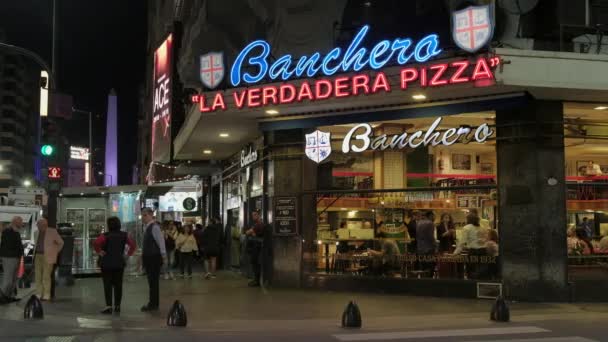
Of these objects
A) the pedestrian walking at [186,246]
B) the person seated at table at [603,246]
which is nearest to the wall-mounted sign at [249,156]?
the pedestrian walking at [186,246]

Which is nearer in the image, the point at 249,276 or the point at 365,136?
the point at 365,136

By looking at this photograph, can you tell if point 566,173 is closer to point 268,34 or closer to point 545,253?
point 545,253

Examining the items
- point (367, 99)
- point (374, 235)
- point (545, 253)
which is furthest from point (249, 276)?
point (545, 253)

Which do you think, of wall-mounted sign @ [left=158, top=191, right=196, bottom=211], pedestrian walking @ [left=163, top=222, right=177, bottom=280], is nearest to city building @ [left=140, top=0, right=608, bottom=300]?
pedestrian walking @ [left=163, top=222, right=177, bottom=280]

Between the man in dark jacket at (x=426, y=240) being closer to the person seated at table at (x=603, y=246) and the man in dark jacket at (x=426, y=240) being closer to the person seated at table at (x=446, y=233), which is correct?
the person seated at table at (x=446, y=233)

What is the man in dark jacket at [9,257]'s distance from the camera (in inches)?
538

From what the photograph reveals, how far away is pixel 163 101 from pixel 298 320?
18128 millimetres

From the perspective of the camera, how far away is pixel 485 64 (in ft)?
40.2

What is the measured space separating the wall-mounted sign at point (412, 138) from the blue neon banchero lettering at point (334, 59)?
1.69 m

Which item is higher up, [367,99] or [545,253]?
[367,99]

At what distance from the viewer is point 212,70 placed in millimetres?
15391

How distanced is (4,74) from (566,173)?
120 m

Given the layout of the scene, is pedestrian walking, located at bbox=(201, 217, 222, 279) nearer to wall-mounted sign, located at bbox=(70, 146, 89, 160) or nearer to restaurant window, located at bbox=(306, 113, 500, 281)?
restaurant window, located at bbox=(306, 113, 500, 281)

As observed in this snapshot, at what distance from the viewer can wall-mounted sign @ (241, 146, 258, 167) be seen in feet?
59.8
